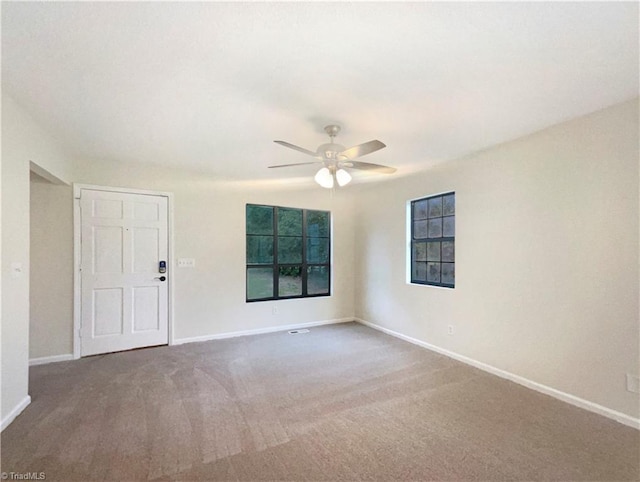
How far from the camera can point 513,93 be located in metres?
2.17

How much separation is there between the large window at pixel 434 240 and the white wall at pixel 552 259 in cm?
16

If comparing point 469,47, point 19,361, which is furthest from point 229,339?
point 469,47

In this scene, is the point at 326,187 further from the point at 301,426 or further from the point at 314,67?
the point at 301,426

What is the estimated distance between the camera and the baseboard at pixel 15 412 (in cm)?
217

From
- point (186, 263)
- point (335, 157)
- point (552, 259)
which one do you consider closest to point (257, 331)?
point (186, 263)

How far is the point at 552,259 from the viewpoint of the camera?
274 cm

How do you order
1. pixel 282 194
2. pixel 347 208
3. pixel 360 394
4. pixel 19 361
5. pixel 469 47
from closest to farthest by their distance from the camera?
pixel 469 47 → pixel 19 361 → pixel 360 394 → pixel 282 194 → pixel 347 208

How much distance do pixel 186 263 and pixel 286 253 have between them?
1.55 metres

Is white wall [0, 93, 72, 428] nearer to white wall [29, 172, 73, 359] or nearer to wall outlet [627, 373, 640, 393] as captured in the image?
white wall [29, 172, 73, 359]

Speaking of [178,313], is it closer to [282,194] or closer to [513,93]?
[282,194]

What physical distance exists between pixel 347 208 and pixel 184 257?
2820 mm

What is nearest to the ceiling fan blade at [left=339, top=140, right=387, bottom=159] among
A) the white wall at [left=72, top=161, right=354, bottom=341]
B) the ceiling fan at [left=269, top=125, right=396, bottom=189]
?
the ceiling fan at [left=269, top=125, right=396, bottom=189]

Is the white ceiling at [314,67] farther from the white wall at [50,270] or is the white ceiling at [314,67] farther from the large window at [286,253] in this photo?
the large window at [286,253]

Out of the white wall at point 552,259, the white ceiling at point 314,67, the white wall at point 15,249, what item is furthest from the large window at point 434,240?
the white wall at point 15,249
